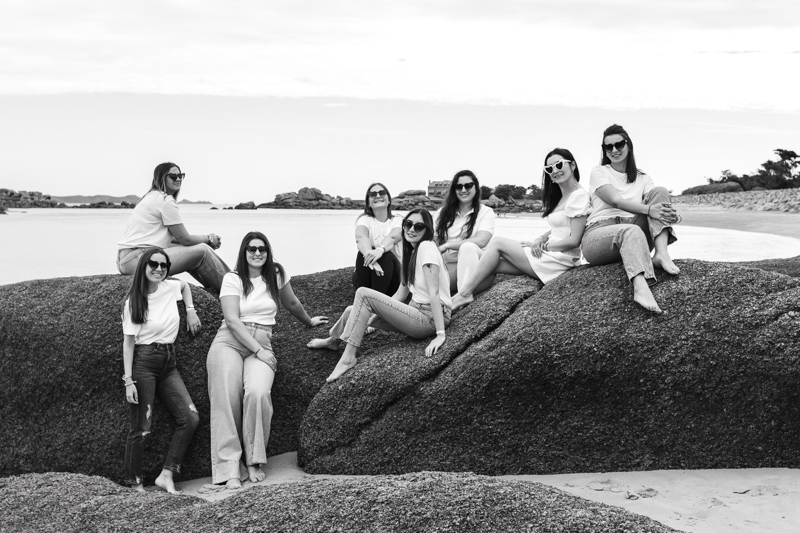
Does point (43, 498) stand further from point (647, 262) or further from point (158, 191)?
point (647, 262)

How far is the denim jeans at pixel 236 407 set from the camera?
25.3 ft

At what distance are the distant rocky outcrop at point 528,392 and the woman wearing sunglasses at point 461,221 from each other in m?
Answer: 0.89

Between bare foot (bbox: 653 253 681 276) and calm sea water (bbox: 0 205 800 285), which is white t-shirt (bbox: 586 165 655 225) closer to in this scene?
bare foot (bbox: 653 253 681 276)

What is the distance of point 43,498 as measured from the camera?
558 centimetres

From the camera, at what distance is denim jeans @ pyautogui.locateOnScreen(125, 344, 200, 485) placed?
785 centimetres

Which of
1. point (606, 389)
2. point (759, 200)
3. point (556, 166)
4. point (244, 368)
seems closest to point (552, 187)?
point (556, 166)

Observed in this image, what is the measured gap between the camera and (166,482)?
7.84 metres

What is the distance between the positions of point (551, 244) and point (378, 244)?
2.18m

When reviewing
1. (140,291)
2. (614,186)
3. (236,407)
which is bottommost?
(236,407)

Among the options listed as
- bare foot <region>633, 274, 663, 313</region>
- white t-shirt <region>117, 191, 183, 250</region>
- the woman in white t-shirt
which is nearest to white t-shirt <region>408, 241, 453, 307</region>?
the woman in white t-shirt

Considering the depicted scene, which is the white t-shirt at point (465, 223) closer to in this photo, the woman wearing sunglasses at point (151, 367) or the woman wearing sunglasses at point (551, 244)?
the woman wearing sunglasses at point (551, 244)

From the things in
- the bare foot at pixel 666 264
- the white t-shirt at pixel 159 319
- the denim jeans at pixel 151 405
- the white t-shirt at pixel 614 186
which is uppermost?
the white t-shirt at pixel 614 186

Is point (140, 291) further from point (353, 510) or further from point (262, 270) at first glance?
point (353, 510)

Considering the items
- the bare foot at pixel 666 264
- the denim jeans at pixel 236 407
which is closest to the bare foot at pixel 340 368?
the denim jeans at pixel 236 407
